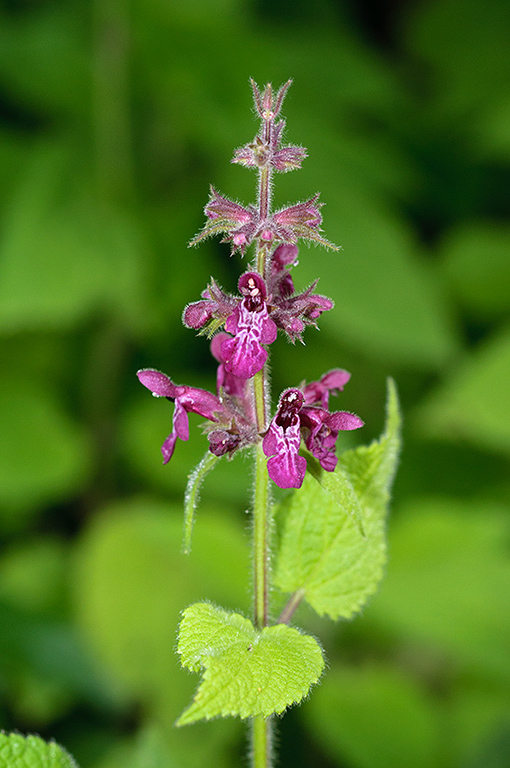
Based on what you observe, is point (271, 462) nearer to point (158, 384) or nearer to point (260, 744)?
point (158, 384)

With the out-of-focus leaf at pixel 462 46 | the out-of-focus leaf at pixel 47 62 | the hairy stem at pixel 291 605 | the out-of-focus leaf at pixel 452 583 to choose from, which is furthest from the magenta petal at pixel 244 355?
the out-of-focus leaf at pixel 462 46

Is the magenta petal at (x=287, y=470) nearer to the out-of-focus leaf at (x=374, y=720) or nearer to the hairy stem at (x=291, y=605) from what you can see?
the hairy stem at (x=291, y=605)

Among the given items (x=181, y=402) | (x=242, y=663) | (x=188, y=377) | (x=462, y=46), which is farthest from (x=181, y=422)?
(x=462, y=46)

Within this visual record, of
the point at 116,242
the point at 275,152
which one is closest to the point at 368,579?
the point at 275,152

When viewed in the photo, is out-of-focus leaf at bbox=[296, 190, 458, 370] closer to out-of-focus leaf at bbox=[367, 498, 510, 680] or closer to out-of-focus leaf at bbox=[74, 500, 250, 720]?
out-of-focus leaf at bbox=[367, 498, 510, 680]

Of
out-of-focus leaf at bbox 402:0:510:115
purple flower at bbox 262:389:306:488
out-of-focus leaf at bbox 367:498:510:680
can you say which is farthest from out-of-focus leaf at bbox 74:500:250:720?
out-of-focus leaf at bbox 402:0:510:115

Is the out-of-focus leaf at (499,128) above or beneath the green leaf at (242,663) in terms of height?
above

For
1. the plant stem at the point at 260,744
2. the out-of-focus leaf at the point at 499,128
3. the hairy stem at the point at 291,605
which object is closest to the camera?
the plant stem at the point at 260,744
